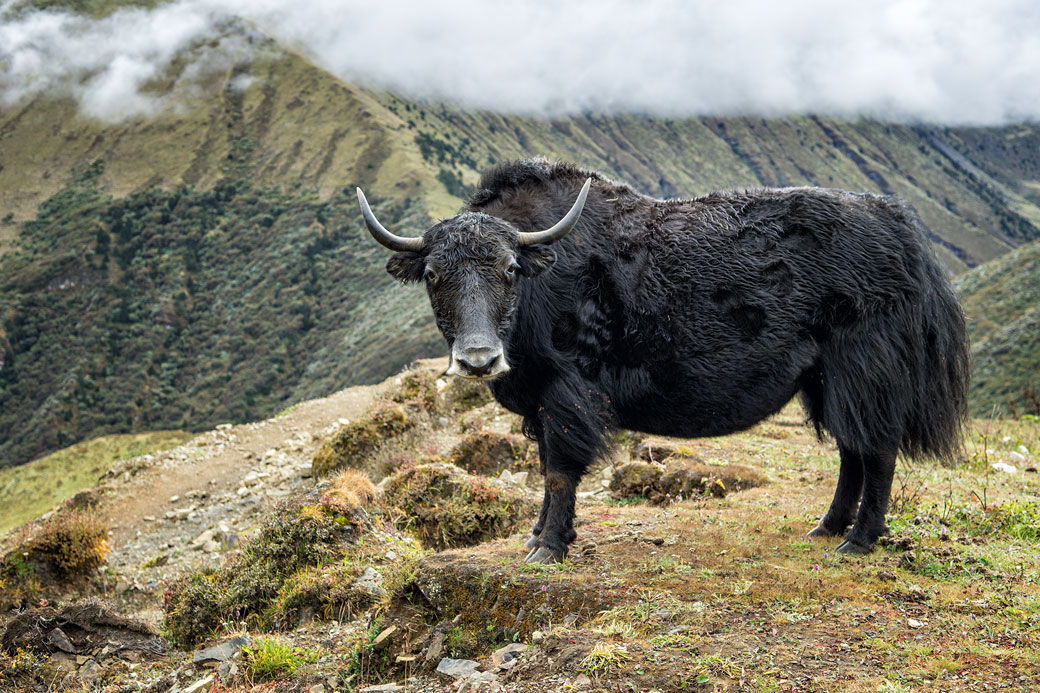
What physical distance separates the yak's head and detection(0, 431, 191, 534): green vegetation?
2135 cm

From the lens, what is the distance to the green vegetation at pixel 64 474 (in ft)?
80.7

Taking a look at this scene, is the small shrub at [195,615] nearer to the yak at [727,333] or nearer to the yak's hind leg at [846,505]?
the yak at [727,333]

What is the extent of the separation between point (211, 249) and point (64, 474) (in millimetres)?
101669

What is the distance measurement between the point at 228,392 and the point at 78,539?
286 feet

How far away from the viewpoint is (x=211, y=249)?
406 feet

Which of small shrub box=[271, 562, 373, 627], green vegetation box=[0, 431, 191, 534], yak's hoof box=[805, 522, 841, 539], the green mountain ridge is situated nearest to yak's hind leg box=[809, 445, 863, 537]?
yak's hoof box=[805, 522, 841, 539]

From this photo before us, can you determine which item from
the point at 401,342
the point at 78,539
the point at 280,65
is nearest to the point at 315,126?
the point at 280,65

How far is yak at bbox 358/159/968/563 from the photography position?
17.3ft

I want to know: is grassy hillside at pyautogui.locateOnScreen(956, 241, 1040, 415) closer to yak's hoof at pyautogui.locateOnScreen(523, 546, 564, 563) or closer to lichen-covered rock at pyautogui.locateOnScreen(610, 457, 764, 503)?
lichen-covered rock at pyautogui.locateOnScreen(610, 457, 764, 503)

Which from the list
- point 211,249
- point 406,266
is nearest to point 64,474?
point 406,266

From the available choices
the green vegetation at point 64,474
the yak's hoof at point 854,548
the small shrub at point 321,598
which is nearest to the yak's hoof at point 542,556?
the small shrub at point 321,598

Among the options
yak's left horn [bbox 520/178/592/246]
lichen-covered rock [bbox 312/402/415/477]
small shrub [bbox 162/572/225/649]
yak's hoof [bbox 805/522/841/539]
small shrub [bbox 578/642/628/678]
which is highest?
yak's left horn [bbox 520/178/592/246]

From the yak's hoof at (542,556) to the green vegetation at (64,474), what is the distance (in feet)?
69.8

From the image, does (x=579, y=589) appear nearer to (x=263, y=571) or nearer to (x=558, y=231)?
(x=558, y=231)
